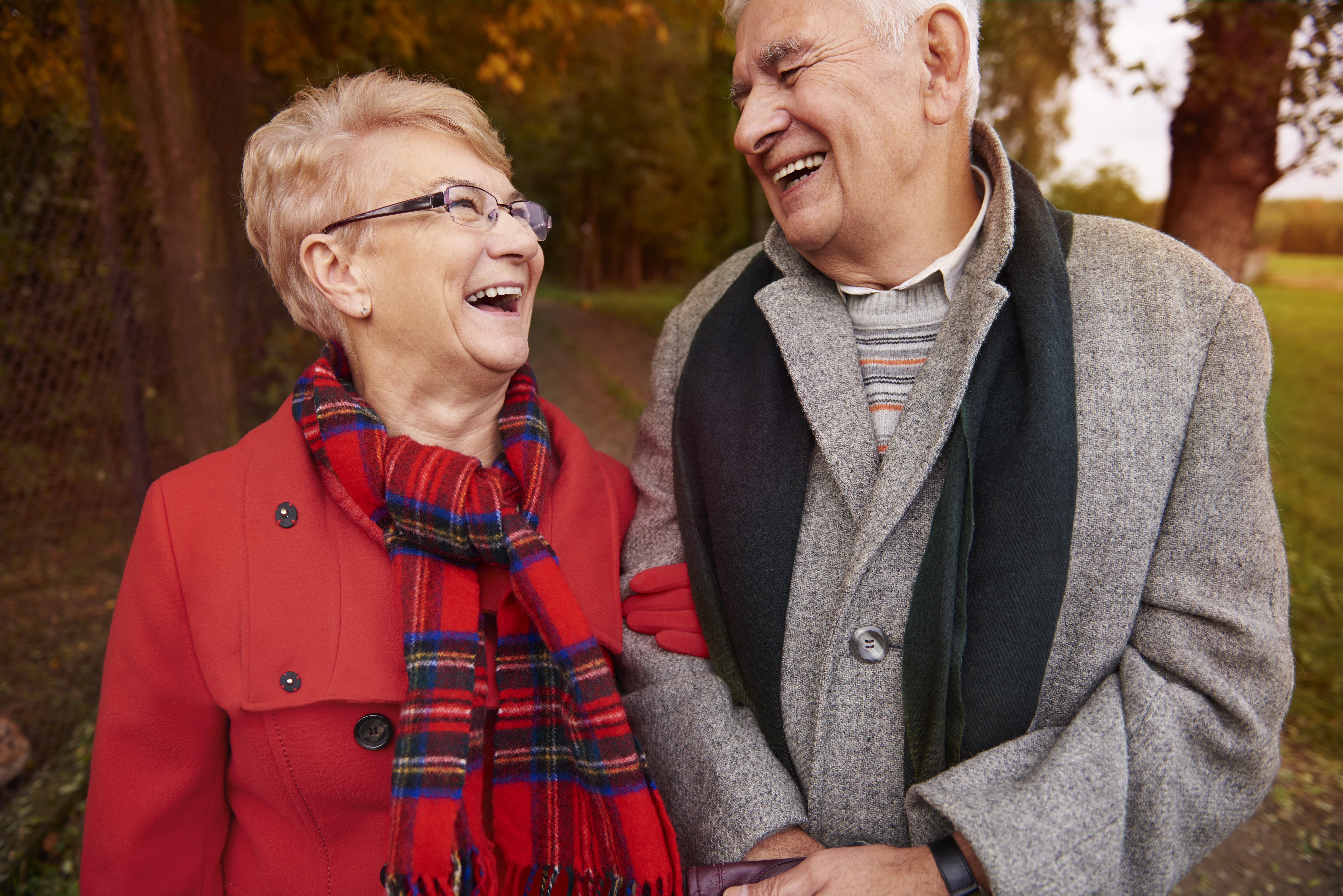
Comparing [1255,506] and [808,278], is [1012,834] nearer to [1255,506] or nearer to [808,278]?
[1255,506]

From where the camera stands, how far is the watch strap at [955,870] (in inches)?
58.5

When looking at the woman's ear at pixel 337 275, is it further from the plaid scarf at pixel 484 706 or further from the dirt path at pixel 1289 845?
the dirt path at pixel 1289 845

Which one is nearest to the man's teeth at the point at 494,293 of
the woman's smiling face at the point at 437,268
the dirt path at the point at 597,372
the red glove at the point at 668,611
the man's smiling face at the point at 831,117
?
the woman's smiling face at the point at 437,268

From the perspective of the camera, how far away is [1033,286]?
1.62 meters

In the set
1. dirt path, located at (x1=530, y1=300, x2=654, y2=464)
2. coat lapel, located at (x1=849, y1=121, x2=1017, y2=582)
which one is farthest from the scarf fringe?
dirt path, located at (x1=530, y1=300, x2=654, y2=464)

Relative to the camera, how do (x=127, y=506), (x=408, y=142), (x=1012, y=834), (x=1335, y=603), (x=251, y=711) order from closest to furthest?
(x=1012, y=834)
(x=251, y=711)
(x=408, y=142)
(x=127, y=506)
(x=1335, y=603)

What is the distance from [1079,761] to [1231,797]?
0.33 metres

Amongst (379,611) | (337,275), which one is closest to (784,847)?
(379,611)

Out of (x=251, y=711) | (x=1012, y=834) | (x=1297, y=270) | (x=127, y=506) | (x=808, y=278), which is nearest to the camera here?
(x=1012, y=834)

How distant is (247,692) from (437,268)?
987 mm

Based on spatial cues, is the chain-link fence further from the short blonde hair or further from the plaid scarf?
the plaid scarf

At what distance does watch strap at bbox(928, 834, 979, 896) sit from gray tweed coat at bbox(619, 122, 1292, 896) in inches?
1.7

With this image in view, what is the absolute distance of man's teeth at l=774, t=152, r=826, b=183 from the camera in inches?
73.6

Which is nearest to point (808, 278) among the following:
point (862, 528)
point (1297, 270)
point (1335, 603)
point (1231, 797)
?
point (862, 528)
